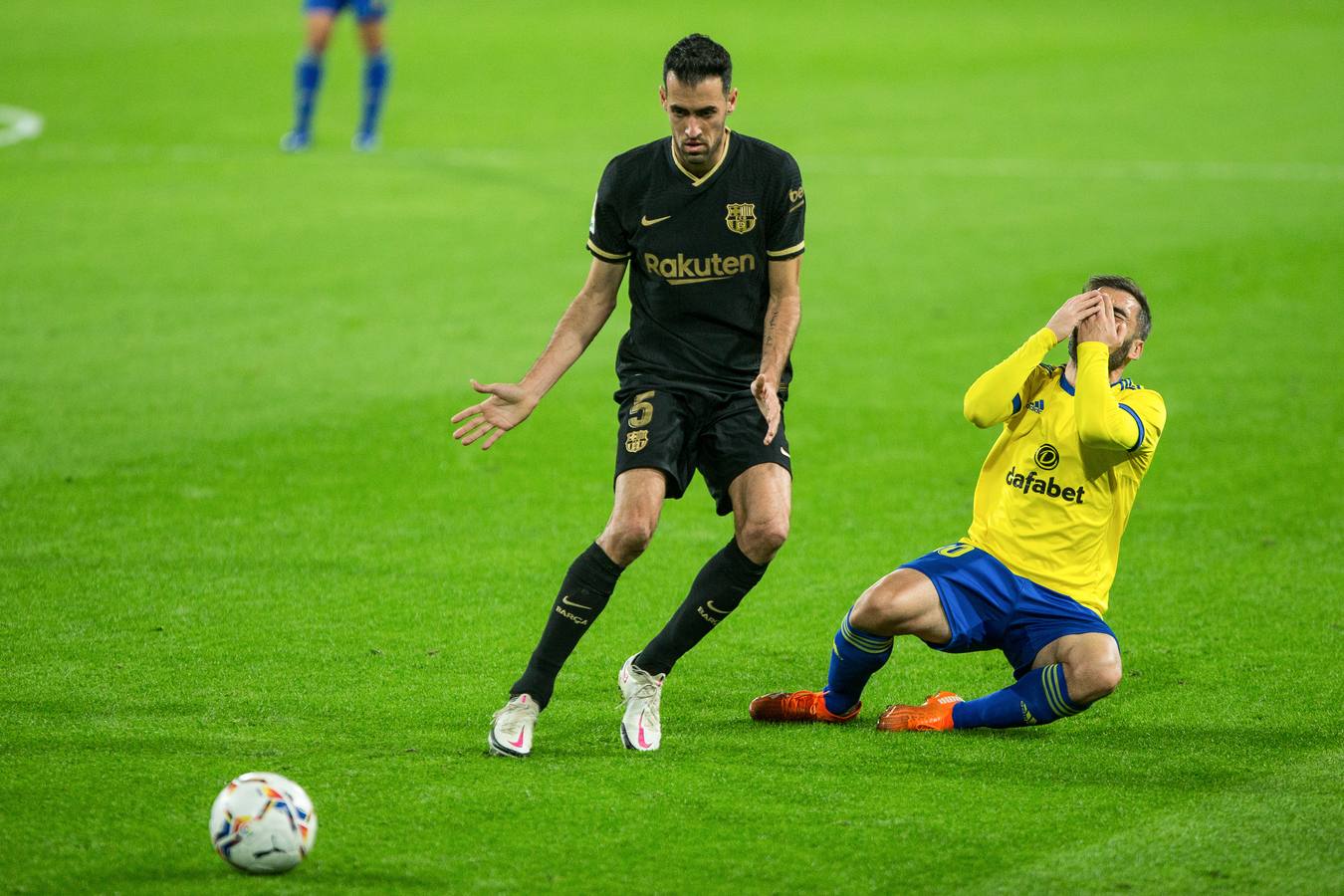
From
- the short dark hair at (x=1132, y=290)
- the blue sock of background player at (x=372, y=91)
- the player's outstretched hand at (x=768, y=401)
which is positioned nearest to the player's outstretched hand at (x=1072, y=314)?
the short dark hair at (x=1132, y=290)

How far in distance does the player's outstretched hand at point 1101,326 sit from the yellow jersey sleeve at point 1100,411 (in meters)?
0.03

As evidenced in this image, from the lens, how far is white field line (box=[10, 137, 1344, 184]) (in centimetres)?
1809

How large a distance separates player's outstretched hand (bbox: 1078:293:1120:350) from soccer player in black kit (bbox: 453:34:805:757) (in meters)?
0.96

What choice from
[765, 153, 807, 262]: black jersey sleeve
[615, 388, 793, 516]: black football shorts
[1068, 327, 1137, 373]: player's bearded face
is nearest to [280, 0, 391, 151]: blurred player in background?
[765, 153, 807, 262]: black jersey sleeve

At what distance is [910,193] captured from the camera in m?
17.1

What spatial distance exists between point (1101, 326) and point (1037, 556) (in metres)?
0.79

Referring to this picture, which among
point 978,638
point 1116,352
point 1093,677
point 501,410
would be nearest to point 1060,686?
point 1093,677

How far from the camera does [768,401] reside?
5.30 m

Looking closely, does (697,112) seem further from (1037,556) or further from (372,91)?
(372,91)

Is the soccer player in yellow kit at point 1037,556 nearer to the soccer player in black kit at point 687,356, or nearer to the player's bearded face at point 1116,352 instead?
the player's bearded face at point 1116,352

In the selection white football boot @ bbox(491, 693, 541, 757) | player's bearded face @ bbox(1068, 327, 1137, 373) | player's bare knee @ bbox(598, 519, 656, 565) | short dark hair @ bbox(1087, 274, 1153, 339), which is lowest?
white football boot @ bbox(491, 693, 541, 757)

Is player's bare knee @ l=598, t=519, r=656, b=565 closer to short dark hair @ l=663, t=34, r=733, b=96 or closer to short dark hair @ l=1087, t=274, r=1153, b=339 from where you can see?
short dark hair @ l=663, t=34, r=733, b=96

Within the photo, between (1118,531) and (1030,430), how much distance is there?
46cm

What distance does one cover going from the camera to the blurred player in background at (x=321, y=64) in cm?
1814
